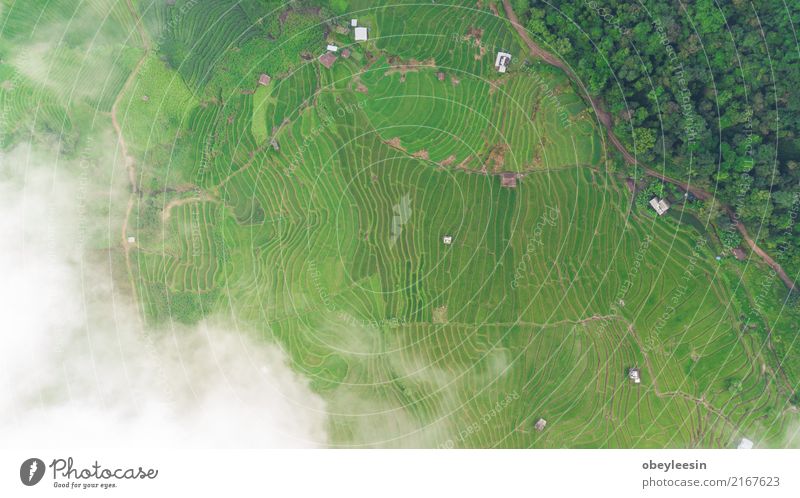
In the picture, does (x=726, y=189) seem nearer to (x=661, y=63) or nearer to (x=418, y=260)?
(x=661, y=63)

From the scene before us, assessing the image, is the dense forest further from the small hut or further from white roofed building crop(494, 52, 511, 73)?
the small hut

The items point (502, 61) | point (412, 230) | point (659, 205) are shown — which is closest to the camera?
point (659, 205)

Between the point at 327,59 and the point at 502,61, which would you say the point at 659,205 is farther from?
the point at 327,59

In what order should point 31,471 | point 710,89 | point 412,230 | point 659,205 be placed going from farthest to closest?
1. point 412,230
2. point 659,205
3. point 710,89
4. point 31,471

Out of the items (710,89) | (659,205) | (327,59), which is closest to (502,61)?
(327,59)

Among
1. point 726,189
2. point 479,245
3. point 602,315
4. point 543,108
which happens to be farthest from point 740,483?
point 543,108

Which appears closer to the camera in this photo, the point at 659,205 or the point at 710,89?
the point at 710,89
